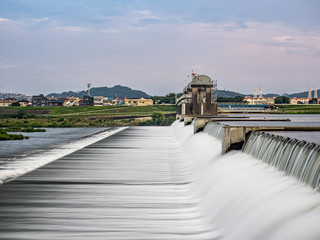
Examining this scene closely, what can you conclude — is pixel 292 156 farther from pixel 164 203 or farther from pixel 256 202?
pixel 164 203

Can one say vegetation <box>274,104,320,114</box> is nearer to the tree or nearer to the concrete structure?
the tree

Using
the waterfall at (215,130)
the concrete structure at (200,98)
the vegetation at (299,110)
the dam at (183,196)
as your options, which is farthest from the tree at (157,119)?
the dam at (183,196)

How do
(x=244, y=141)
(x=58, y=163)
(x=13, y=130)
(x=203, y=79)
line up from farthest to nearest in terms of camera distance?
(x=203, y=79)
(x=13, y=130)
(x=58, y=163)
(x=244, y=141)

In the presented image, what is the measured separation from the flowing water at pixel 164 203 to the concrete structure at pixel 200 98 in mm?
57324

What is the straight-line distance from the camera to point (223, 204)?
13.9 meters

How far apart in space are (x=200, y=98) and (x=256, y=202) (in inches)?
2781

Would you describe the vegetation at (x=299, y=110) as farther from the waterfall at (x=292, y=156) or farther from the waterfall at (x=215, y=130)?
the waterfall at (x=292, y=156)

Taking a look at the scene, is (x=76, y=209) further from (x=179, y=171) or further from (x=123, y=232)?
(x=179, y=171)

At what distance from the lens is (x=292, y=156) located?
47.2 feet

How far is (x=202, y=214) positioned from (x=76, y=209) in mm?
3844

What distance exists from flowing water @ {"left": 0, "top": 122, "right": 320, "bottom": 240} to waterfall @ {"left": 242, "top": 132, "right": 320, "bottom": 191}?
25 cm

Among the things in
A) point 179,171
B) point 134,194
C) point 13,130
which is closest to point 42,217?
point 134,194

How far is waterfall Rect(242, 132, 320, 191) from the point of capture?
12.4 metres

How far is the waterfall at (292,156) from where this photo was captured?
40.7 ft
